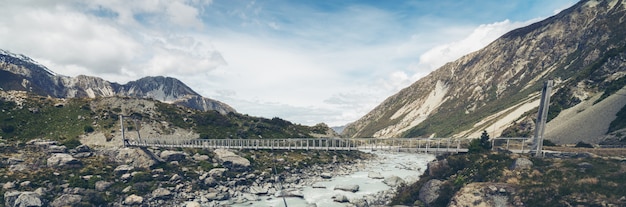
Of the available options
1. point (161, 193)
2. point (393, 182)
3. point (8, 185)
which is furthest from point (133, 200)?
point (393, 182)

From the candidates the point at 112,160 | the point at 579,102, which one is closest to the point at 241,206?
the point at 112,160

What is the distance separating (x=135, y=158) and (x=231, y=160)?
18.6 m

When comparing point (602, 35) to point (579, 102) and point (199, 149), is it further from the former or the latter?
point (199, 149)

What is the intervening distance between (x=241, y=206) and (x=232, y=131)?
54156 mm

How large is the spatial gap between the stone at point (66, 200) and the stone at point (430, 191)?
47.2 m

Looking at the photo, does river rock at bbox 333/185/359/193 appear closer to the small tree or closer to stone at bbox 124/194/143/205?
the small tree

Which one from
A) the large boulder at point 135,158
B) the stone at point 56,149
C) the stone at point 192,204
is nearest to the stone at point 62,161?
the stone at point 56,149

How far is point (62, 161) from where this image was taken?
5766 centimetres

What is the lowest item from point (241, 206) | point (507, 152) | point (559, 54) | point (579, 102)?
point (241, 206)

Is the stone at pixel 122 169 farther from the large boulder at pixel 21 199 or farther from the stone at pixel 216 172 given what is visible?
the stone at pixel 216 172

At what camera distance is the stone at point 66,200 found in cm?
4581

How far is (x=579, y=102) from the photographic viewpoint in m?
88.8

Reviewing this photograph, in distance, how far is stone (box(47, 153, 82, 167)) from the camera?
187 ft

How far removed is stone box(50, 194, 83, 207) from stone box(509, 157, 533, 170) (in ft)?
188
